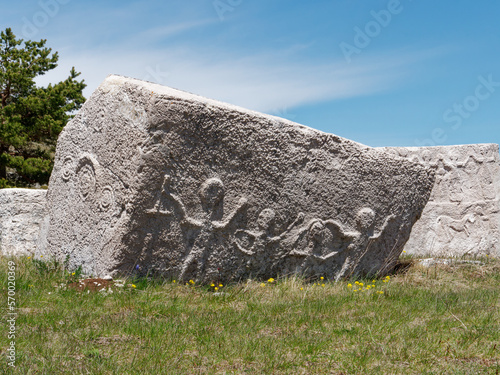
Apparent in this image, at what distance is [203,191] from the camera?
4629mm

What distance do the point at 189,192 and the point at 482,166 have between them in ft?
21.4

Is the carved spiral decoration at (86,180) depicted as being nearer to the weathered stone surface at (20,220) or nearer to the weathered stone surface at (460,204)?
the weathered stone surface at (20,220)

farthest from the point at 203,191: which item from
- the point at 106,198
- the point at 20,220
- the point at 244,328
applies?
the point at 20,220

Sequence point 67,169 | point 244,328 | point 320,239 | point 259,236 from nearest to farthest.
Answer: point 244,328 → point 259,236 → point 67,169 → point 320,239

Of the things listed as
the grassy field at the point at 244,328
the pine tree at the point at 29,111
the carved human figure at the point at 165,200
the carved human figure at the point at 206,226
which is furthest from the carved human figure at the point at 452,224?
the pine tree at the point at 29,111

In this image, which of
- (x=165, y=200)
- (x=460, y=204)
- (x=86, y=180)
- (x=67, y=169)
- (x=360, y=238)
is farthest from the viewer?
(x=460, y=204)

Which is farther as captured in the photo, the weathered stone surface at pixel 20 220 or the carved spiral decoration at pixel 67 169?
the weathered stone surface at pixel 20 220

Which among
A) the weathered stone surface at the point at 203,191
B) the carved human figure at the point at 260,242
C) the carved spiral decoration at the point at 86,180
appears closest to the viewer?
the weathered stone surface at the point at 203,191

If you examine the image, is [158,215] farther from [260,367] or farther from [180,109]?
[260,367]

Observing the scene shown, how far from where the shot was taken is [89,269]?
4.69m

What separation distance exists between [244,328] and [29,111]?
14.1 metres

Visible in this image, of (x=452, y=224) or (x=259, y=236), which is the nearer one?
(x=259, y=236)

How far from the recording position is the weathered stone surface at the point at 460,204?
897 centimetres

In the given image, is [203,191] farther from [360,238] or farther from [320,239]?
[360,238]
